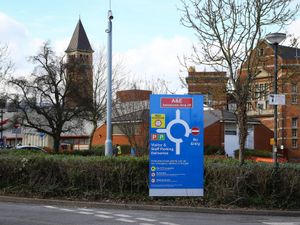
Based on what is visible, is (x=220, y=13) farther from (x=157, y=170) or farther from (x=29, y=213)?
(x=29, y=213)

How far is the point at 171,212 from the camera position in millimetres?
15172

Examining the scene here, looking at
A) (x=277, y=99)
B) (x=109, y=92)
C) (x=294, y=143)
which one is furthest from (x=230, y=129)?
(x=277, y=99)

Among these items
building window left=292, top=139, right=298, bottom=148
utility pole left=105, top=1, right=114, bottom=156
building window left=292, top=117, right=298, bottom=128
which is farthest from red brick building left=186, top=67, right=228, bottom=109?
building window left=292, top=117, right=298, bottom=128

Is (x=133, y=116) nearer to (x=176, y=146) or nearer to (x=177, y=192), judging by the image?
(x=176, y=146)

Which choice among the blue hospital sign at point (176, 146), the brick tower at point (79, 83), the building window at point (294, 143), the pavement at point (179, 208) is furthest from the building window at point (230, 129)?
the pavement at point (179, 208)

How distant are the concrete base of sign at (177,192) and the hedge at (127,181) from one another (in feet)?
0.59

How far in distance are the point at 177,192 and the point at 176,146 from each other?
4.74 feet

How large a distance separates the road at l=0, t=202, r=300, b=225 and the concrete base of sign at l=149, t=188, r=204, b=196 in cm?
101

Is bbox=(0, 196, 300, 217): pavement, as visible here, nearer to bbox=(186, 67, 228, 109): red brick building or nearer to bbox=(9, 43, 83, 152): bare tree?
bbox=(186, 67, 228, 109): red brick building

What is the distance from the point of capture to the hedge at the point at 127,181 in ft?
52.2

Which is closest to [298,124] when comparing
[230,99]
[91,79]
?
[91,79]

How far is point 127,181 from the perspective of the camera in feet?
54.3

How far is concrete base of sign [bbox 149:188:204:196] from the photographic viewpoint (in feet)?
53.0

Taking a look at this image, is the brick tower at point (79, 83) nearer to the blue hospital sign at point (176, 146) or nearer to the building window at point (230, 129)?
the building window at point (230, 129)
